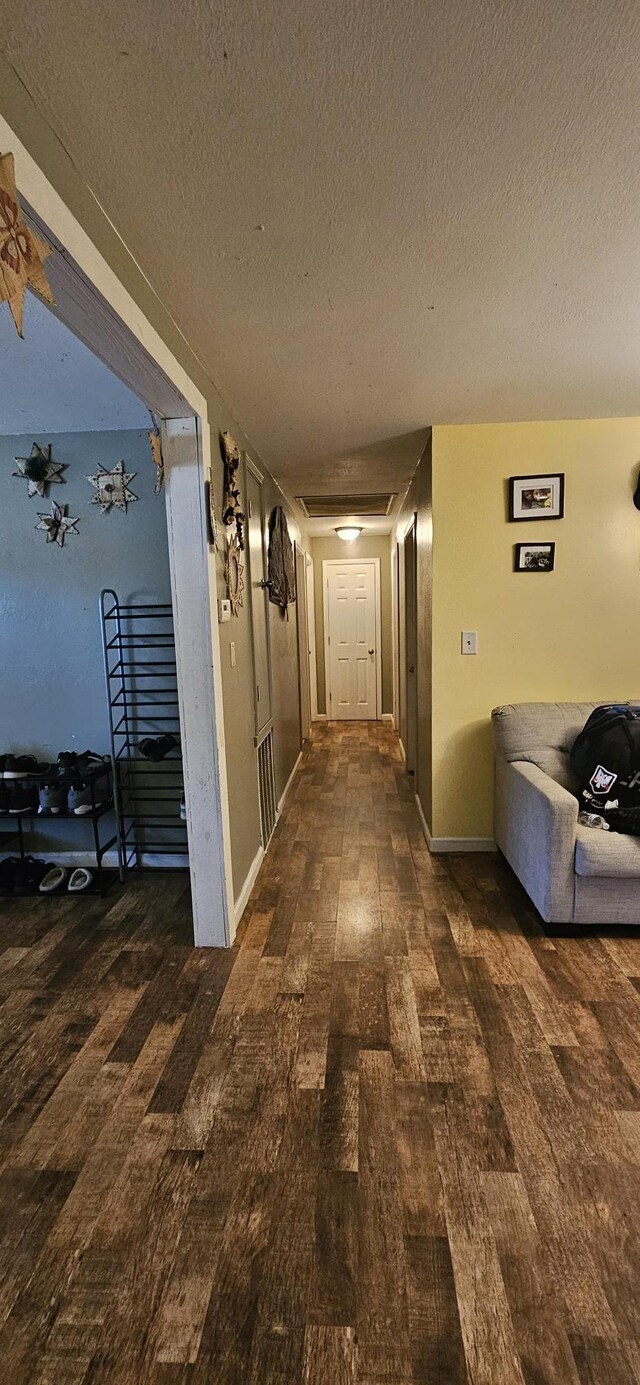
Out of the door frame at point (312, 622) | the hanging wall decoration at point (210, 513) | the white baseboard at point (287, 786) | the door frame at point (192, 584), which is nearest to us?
the door frame at point (192, 584)

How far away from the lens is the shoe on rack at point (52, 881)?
113 inches

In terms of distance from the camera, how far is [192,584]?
7.11 ft

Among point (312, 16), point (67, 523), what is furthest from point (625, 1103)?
point (67, 523)

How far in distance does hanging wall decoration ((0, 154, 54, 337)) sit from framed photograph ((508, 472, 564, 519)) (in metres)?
2.46

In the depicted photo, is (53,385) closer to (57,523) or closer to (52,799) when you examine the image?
(57,523)

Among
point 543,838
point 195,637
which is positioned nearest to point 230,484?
point 195,637

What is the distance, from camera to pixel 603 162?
4.04 ft

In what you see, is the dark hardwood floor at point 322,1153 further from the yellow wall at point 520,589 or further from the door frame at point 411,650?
the door frame at point 411,650

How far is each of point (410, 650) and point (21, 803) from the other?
2.84 metres

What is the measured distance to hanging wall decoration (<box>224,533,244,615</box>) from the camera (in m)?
2.49

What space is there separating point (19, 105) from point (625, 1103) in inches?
→ 99.7

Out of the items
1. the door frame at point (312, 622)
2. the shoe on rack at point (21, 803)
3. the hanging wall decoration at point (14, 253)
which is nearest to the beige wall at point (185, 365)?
the hanging wall decoration at point (14, 253)

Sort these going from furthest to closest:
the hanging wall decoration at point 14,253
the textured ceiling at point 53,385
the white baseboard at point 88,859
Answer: the white baseboard at point 88,859, the textured ceiling at point 53,385, the hanging wall decoration at point 14,253

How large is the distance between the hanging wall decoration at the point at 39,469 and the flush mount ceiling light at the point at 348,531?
361 centimetres
